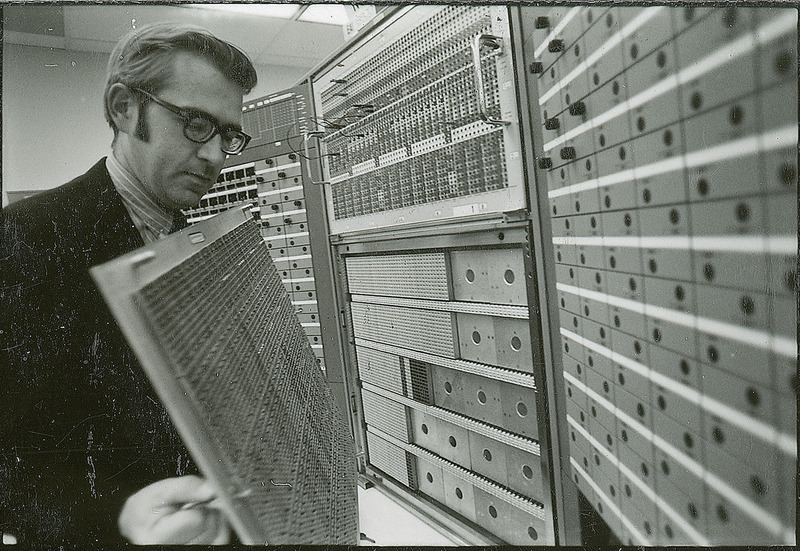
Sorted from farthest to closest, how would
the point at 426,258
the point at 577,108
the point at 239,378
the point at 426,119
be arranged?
the point at 426,258
the point at 426,119
the point at 577,108
the point at 239,378

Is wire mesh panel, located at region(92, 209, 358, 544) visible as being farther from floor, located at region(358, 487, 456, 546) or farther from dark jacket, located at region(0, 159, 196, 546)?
dark jacket, located at region(0, 159, 196, 546)

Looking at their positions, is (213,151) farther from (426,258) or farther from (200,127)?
(426,258)

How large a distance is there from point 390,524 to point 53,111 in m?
1.70

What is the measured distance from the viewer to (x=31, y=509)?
5.07 feet

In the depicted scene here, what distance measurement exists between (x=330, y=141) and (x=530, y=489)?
1.36 m

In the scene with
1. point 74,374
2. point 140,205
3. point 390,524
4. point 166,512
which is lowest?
point 390,524

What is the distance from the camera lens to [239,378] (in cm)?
115

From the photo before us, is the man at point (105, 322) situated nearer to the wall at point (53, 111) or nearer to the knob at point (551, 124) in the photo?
the wall at point (53, 111)

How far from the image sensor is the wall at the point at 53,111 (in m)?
1.48

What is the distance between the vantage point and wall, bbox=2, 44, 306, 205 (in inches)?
58.4

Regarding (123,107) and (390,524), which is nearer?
(123,107)

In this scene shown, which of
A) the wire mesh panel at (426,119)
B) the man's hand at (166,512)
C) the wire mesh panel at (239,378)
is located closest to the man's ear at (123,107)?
the wire mesh panel at (239,378)

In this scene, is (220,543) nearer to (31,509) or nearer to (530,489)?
(31,509)

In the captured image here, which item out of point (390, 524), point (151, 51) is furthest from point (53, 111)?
point (390, 524)
